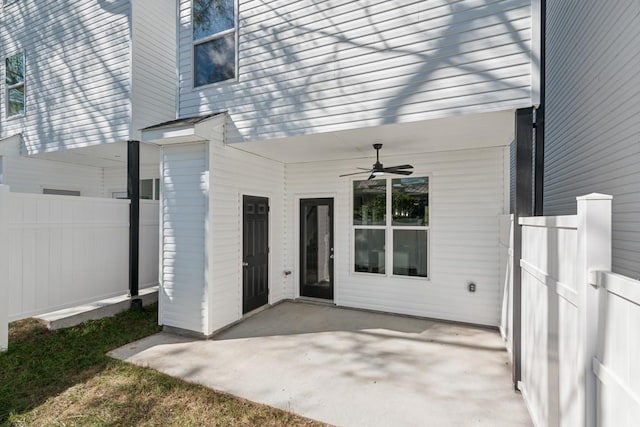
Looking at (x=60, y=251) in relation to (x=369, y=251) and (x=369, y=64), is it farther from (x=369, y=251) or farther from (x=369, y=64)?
(x=369, y=64)

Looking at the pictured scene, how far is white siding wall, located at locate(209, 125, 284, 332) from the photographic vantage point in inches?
182

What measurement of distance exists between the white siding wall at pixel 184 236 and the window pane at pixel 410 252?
3305 mm

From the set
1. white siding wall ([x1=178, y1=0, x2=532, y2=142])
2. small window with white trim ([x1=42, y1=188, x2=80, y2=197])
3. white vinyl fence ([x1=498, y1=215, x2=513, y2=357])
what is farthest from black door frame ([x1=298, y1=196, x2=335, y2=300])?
small window with white trim ([x1=42, y1=188, x2=80, y2=197])

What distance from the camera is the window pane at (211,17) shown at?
4809mm

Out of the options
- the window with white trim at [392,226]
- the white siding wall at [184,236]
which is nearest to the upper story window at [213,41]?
the white siding wall at [184,236]

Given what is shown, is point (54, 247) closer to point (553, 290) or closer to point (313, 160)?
point (313, 160)

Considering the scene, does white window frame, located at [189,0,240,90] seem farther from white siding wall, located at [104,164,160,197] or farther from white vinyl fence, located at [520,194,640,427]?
white vinyl fence, located at [520,194,640,427]

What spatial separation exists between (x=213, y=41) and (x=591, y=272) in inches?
217

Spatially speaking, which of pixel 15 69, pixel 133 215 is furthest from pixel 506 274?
pixel 15 69

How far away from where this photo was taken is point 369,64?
3.76m

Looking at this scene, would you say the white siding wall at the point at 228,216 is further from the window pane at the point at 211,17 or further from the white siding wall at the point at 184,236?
the window pane at the point at 211,17

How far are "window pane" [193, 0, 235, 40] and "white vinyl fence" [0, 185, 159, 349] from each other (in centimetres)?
345

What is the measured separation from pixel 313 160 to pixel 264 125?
1837 mm

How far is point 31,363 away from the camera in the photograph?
147 inches
